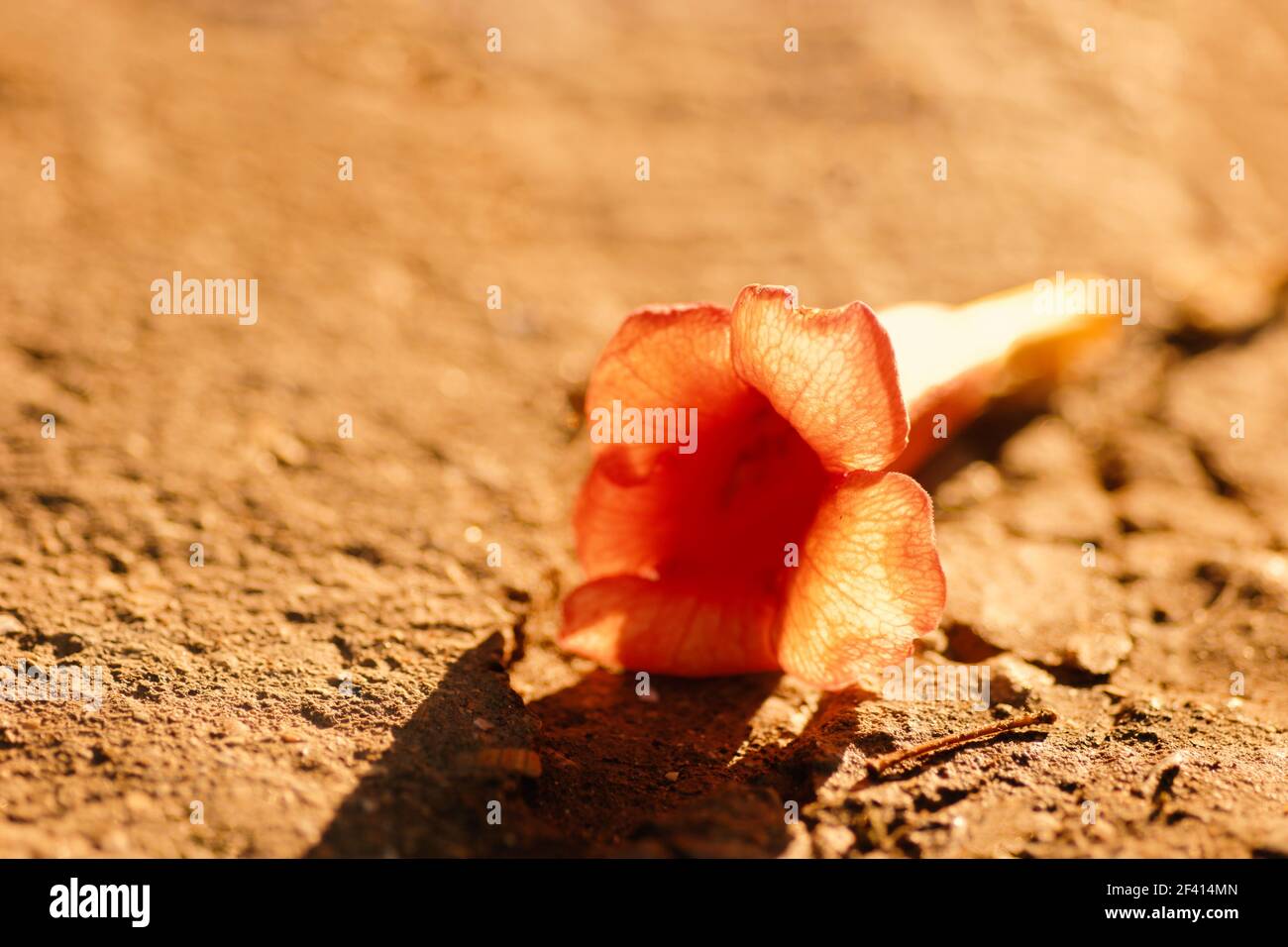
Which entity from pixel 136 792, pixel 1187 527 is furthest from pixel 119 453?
pixel 1187 527

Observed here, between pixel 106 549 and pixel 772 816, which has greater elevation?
pixel 106 549

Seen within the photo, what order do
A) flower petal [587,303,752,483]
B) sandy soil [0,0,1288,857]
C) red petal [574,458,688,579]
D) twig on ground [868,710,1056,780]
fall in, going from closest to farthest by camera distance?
sandy soil [0,0,1288,857] < twig on ground [868,710,1056,780] < flower petal [587,303,752,483] < red petal [574,458,688,579]

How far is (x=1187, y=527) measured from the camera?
349 centimetres

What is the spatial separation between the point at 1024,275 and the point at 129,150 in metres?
4.28

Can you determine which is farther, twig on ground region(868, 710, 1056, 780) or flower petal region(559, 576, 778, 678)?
flower petal region(559, 576, 778, 678)

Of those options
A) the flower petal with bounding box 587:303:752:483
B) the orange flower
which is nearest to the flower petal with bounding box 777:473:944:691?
the orange flower

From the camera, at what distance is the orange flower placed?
7.82ft

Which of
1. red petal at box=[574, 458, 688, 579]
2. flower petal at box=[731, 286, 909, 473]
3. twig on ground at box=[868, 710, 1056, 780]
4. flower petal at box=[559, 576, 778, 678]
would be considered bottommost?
twig on ground at box=[868, 710, 1056, 780]

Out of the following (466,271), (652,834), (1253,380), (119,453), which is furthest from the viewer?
(466,271)

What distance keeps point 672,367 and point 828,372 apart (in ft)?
1.47

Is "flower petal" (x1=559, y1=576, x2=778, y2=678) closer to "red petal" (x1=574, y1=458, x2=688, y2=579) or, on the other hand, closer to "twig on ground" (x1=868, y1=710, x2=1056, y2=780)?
"red petal" (x1=574, y1=458, x2=688, y2=579)

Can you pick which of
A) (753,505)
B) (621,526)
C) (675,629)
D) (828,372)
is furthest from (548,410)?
(828,372)

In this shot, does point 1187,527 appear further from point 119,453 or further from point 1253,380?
point 119,453

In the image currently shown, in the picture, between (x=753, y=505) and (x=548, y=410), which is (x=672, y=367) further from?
(x=548, y=410)
